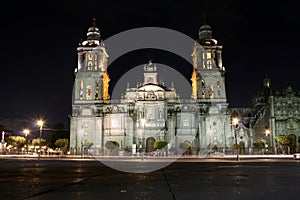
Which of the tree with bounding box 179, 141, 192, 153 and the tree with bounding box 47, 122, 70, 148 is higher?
the tree with bounding box 47, 122, 70, 148

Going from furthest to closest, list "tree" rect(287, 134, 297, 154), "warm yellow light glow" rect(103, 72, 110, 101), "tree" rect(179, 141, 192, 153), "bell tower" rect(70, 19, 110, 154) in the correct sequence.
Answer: "warm yellow light glow" rect(103, 72, 110, 101) → "bell tower" rect(70, 19, 110, 154) → "tree" rect(287, 134, 297, 154) → "tree" rect(179, 141, 192, 153)

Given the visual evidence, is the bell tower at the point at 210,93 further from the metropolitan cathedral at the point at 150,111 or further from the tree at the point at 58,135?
the tree at the point at 58,135

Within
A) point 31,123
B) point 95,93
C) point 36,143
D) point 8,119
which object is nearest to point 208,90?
point 95,93

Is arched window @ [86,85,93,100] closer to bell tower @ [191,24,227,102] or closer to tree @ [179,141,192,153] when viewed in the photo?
tree @ [179,141,192,153]

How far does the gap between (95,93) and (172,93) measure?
64.6 ft

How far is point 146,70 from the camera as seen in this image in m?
86.4

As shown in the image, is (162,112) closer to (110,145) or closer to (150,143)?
(150,143)

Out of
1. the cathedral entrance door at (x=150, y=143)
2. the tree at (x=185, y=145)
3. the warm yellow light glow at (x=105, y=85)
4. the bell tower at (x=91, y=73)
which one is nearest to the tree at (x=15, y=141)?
the bell tower at (x=91, y=73)

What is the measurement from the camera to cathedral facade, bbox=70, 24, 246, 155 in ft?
257

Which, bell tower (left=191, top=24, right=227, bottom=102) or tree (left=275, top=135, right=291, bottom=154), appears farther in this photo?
bell tower (left=191, top=24, right=227, bottom=102)

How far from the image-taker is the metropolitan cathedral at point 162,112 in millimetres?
78625

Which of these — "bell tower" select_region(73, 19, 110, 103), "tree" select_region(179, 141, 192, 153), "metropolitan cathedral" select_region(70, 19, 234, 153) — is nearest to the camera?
"tree" select_region(179, 141, 192, 153)

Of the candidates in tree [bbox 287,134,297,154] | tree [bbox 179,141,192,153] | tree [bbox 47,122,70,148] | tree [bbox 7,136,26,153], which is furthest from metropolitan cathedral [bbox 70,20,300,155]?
tree [bbox 47,122,70,148]

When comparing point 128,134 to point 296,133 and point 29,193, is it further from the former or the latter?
point 29,193
